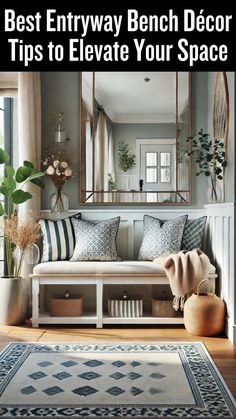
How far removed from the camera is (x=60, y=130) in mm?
5285

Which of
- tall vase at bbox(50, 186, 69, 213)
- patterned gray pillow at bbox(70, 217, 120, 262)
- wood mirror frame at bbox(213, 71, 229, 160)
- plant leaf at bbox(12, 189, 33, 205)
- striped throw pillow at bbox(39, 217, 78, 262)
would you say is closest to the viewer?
wood mirror frame at bbox(213, 71, 229, 160)

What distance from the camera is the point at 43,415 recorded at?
8.82 feet

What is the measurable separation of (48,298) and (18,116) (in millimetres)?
1700

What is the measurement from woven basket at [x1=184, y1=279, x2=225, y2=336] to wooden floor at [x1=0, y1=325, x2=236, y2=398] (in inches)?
2.6

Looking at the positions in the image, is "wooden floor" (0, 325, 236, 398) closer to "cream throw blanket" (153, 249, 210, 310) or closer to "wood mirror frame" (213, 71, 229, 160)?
"cream throw blanket" (153, 249, 210, 310)

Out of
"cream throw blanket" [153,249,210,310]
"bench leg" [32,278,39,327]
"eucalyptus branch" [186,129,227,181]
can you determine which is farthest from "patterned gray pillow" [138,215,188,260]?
"bench leg" [32,278,39,327]

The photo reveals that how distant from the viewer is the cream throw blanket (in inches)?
175

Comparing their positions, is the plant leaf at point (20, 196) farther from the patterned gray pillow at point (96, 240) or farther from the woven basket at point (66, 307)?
the woven basket at point (66, 307)

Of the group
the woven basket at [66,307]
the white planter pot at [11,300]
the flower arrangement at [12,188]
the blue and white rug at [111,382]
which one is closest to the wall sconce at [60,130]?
the flower arrangement at [12,188]

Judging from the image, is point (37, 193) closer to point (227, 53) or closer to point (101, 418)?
point (227, 53)

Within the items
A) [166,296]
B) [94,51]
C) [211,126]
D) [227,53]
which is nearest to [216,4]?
[227,53]

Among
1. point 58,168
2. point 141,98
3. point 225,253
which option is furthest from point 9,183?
point 225,253

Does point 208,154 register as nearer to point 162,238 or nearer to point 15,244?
point 162,238

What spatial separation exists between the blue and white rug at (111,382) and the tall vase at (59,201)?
1.55 m
